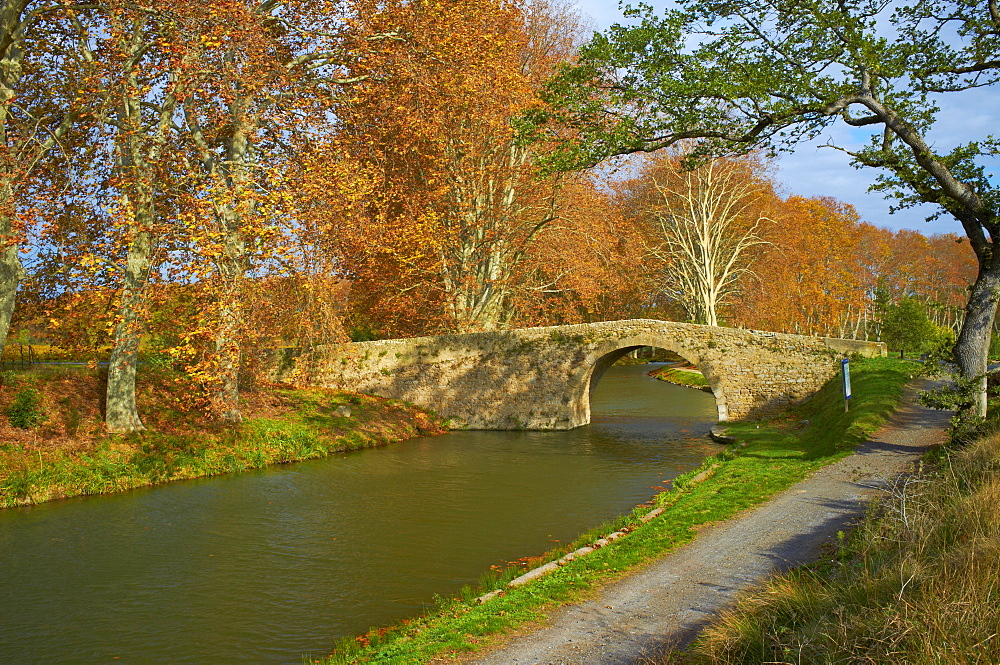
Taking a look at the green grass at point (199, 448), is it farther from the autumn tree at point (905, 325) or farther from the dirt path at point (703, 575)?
the autumn tree at point (905, 325)

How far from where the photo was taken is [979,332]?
1004 cm

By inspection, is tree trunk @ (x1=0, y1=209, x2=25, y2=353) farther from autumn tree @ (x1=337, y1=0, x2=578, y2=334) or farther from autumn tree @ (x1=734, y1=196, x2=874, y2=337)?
autumn tree @ (x1=734, y1=196, x2=874, y2=337)

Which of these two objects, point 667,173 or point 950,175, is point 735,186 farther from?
point 950,175

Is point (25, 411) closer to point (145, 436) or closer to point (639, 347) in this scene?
point (145, 436)

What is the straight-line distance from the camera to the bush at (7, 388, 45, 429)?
14914 mm

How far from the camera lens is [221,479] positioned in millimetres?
16547

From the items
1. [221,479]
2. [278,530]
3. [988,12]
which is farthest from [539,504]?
[988,12]

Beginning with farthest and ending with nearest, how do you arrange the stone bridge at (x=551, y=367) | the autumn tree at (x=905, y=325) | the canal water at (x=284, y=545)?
the autumn tree at (x=905, y=325) < the stone bridge at (x=551, y=367) < the canal water at (x=284, y=545)

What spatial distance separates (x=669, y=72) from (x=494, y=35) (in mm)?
13190

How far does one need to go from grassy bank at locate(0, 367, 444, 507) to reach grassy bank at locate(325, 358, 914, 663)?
9.90m

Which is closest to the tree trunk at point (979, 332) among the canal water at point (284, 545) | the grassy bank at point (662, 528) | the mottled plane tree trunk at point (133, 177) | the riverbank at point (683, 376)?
the grassy bank at point (662, 528)

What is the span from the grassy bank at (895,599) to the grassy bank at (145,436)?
13.6m

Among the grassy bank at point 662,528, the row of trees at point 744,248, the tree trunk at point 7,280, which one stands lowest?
the grassy bank at point 662,528

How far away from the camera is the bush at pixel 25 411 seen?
14.9 meters
